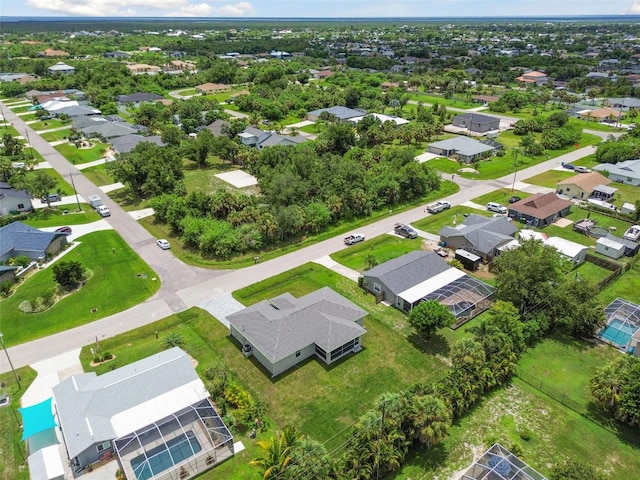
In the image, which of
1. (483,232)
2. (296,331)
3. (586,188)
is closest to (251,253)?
(296,331)

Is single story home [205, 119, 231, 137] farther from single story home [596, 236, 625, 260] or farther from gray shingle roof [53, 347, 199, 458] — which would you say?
single story home [596, 236, 625, 260]

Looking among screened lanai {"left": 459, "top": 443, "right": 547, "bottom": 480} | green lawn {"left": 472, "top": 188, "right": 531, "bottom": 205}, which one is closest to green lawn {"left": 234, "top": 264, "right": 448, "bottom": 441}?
screened lanai {"left": 459, "top": 443, "right": 547, "bottom": 480}

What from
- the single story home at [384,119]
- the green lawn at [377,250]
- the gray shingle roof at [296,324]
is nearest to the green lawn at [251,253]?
the green lawn at [377,250]

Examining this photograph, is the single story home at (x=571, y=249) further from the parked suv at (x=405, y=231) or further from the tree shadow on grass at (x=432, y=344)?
the tree shadow on grass at (x=432, y=344)

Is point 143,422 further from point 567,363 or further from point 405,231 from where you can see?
point 405,231

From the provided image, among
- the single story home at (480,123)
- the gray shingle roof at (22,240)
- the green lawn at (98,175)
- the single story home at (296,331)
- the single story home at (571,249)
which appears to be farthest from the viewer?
the single story home at (480,123)

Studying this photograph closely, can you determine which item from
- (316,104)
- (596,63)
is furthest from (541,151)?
(596,63)

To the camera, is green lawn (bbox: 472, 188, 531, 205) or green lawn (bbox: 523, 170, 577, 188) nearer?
green lawn (bbox: 472, 188, 531, 205)
